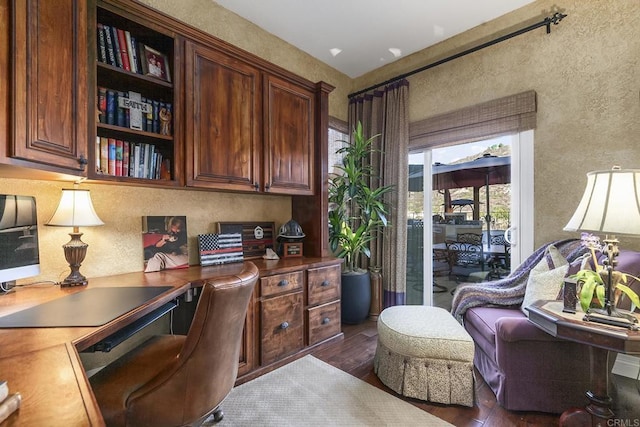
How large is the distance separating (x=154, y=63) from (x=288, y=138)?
110cm

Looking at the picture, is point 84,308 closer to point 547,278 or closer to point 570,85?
point 547,278

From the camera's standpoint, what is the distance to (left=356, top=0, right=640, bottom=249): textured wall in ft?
6.75

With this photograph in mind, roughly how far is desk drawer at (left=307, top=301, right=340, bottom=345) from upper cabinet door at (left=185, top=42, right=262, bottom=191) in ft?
3.86

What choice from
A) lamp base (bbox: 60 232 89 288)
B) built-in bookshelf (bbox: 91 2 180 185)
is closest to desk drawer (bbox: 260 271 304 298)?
built-in bookshelf (bbox: 91 2 180 185)

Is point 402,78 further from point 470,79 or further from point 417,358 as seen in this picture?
point 417,358

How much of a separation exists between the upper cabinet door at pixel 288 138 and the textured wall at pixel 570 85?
160cm

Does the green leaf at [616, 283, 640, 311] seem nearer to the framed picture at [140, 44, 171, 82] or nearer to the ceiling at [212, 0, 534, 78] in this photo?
the ceiling at [212, 0, 534, 78]

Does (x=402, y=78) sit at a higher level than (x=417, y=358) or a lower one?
higher

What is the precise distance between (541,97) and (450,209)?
124 cm

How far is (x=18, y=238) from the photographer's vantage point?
1435mm

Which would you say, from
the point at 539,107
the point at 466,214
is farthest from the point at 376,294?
the point at 539,107

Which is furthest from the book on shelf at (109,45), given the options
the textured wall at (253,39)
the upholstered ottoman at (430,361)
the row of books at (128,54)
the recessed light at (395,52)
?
the recessed light at (395,52)

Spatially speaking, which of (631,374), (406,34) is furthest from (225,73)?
(631,374)

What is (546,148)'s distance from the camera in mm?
2369
